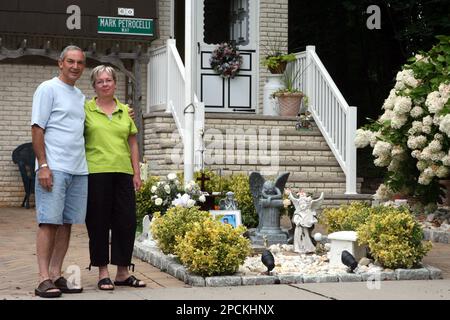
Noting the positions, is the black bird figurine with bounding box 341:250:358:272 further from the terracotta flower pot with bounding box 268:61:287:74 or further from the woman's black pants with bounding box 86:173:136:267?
the terracotta flower pot with bounding box 268:61:287:74

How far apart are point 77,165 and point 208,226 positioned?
4.06 ft

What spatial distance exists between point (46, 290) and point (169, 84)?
8.15 m

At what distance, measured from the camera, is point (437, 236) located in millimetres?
10328

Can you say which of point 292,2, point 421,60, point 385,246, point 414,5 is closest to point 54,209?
point 385,246

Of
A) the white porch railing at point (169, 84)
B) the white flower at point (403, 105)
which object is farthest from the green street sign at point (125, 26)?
the white flower at point (403, 105)

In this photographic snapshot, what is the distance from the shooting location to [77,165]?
21.2 ft

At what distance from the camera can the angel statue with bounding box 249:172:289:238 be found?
29.1 feet

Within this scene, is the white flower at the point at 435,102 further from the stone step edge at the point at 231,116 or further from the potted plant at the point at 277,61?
the potted plant at the point at 277,61

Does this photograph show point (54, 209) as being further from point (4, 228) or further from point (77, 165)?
point (4, 228)

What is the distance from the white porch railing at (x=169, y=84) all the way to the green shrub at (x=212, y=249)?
5335mm

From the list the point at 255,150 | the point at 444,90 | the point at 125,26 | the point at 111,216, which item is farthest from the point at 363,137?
the point at 111,216

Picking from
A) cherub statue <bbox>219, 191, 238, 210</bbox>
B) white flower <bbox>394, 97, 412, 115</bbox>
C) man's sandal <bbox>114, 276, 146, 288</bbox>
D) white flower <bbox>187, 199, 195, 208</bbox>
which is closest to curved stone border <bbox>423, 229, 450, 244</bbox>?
white flower <bbox>394, 97, 412, 115</bbox>

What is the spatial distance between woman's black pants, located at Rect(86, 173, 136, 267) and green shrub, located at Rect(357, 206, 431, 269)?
2.00 m

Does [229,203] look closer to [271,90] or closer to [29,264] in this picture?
[29,264]
